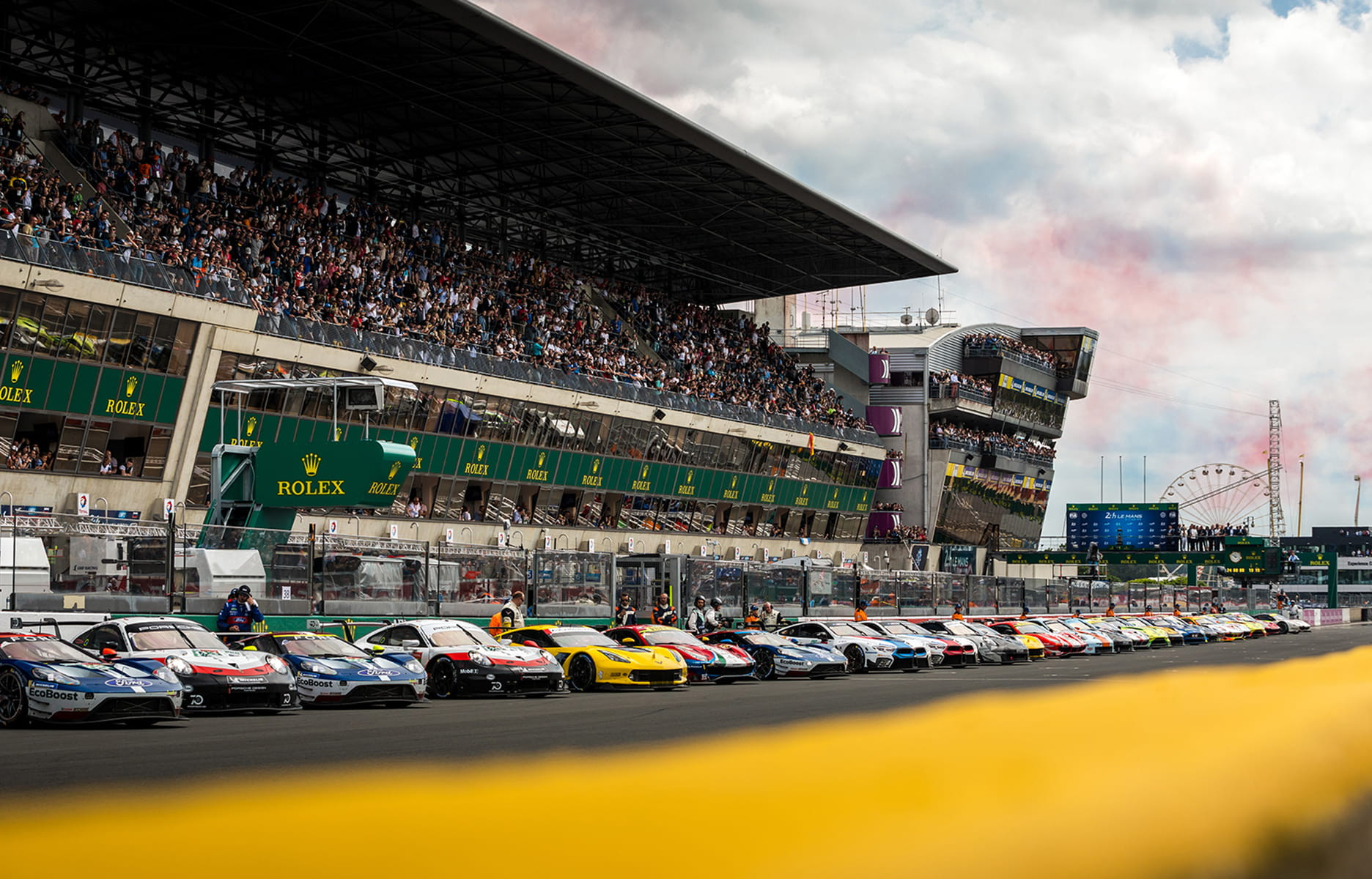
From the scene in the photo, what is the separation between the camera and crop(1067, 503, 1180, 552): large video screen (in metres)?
79.7

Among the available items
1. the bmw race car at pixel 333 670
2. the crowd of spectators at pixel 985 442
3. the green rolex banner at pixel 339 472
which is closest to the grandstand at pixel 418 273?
the green rolex banner at pixel 339 472

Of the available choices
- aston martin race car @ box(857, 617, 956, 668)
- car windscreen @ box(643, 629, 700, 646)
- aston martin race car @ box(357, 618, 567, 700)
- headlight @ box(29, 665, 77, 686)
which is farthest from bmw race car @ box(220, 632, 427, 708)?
aston martin race car @ box(857, 617, 956, 668)

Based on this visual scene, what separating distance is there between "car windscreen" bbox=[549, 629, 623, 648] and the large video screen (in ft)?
192

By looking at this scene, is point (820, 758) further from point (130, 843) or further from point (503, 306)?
point (503, 306)

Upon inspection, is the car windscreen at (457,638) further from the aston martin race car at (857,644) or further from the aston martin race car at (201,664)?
the aston martin race car at (857,644)

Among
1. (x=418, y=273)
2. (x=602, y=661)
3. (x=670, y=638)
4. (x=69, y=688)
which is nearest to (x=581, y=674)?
(x=602, y=661)

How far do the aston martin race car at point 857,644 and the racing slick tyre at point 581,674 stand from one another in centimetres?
793

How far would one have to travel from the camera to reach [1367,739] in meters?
5.01

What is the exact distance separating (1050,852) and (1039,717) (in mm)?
1393

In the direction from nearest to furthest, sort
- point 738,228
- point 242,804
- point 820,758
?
point 242,804 < point 820,758 < point 738,228

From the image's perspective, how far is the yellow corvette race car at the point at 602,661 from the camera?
26.0 metres

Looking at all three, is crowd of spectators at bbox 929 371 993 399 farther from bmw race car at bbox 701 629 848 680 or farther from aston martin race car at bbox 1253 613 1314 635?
bmw race car at bbox 701 629 848 680

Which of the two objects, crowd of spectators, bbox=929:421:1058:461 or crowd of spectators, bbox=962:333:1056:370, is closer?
crowd of spectators, bbox=929:421:1058:461

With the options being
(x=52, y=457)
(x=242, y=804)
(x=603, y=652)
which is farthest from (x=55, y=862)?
(x=52, y=457)
